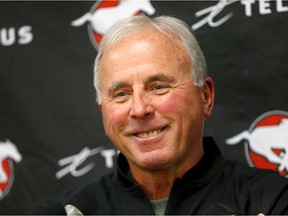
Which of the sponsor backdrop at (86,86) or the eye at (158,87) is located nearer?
the eye at (158,87)

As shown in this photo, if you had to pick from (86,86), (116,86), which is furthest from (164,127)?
(86,86)

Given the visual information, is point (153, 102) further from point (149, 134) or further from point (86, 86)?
point (86, 86)

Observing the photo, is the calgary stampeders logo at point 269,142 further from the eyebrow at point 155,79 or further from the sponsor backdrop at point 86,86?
the eyebrow at point 155,79

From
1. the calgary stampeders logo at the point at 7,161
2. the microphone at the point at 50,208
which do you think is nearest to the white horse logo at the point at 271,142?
the microphone at the point at 50,208

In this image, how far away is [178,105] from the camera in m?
1.31

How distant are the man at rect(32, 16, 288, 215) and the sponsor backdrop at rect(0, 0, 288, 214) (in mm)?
282

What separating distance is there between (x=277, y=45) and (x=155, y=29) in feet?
1.51

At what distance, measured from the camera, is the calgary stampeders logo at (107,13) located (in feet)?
5.68

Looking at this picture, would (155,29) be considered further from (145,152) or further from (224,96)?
(224,96)

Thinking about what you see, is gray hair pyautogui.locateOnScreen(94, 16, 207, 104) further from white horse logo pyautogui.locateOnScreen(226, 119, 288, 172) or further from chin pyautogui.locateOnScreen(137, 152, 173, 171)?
white horse logo pyautogui.locateOnScreen(226, 119, 288, 172)

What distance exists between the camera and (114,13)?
1743 millimetres

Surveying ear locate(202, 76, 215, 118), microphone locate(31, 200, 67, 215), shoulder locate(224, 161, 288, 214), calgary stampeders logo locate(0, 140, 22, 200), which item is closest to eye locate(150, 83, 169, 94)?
ear locate(202, 76, 215, 118)

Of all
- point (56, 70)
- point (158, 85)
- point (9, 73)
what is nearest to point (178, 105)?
point (158, 85)

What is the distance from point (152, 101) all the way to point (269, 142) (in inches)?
19.8
